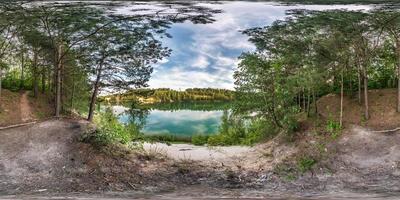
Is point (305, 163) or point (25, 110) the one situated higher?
point (25, 110)

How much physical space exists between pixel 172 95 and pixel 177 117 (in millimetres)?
112

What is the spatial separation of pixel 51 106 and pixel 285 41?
1222mm

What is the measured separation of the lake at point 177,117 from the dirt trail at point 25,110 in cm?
41

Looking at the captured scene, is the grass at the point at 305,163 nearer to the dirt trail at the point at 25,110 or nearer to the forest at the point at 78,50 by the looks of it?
the forest at the point at 78,50

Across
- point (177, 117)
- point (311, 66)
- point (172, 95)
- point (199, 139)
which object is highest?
point (311, 66)

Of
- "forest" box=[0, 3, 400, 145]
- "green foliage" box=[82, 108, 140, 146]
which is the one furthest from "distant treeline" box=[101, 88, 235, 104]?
"green foliage" box=[82, 108, 140, 146]

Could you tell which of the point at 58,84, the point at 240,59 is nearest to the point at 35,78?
the point at 58,84

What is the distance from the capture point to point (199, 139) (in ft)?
9.23

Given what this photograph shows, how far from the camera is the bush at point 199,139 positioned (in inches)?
110

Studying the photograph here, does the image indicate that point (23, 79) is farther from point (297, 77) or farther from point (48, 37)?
point (297, 77)

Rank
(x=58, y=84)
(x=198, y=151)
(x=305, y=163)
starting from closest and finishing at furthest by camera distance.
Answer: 1. (x=58, y=84)
2. (x=305, y=163)
3. (x=198, y=151)

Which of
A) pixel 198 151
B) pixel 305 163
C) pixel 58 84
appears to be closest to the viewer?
pixel 58 84

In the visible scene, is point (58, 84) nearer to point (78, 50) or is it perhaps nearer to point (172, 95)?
point (78, 50)

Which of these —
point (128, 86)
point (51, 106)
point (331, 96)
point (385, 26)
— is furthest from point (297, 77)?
point (51, 106)
